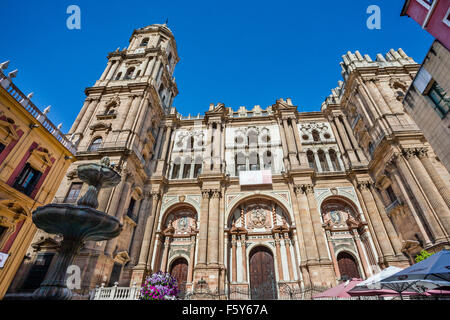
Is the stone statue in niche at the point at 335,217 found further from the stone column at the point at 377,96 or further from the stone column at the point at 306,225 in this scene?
the stone column at the point at 377,96

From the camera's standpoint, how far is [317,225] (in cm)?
1794

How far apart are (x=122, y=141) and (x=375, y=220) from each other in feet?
69.6

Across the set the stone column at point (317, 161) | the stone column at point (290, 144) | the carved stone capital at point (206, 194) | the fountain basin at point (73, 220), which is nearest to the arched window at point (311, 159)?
the stone column at point (317, 161)

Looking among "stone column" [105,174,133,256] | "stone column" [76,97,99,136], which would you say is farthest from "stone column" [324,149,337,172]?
"stone column" [76,97,99,136]

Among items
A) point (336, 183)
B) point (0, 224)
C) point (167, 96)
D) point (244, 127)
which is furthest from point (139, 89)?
point (336, 183)

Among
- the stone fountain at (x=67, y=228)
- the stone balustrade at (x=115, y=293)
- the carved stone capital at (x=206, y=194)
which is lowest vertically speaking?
the stone balustrade at (x=115, y=293)

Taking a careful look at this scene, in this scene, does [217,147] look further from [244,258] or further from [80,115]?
[80,115]

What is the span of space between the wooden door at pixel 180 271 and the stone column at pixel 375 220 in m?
15.0

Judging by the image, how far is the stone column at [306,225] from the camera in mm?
16797

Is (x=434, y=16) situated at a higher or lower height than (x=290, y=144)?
lower

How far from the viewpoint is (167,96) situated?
31.1 metres

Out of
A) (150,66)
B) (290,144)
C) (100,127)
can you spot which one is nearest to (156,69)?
(150,66)

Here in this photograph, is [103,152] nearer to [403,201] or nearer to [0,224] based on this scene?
[0,224]

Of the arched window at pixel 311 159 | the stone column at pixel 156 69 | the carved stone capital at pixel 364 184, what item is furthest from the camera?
the stone column at pixel 156 69
